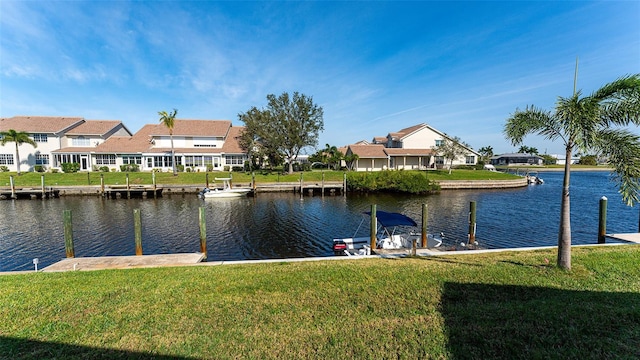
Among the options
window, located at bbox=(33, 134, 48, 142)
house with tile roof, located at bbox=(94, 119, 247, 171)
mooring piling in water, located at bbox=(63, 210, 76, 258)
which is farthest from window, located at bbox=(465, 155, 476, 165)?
window, located at bbox=(33, 134, 48, 142)

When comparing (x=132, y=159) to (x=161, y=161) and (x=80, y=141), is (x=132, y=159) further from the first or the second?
(x=80, y=141)

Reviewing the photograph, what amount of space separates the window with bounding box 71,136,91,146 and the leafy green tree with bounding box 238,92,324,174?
2674 centimetres

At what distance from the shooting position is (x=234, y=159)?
48250 millimetres

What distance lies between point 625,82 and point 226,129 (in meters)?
51.9

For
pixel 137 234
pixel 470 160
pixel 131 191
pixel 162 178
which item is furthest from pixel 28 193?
pixel 470 160

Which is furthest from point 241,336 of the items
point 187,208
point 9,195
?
point 9,195

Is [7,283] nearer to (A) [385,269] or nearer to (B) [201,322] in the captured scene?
(B) [201,322]

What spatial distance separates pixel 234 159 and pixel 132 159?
15.8 m

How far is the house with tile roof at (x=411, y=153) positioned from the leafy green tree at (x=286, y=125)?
933 cm

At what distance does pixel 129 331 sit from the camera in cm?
499

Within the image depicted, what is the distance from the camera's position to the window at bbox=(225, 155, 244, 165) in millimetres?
48053

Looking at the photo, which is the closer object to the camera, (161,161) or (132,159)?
(132,159)

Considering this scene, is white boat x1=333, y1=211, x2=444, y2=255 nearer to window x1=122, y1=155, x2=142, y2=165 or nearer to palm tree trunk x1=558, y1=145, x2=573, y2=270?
palm tree trunk x1=558, y1=145, x2=573, y2=270

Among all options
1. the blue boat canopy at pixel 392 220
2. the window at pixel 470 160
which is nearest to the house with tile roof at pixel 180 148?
the blue boat canopy at pixel 392 220
